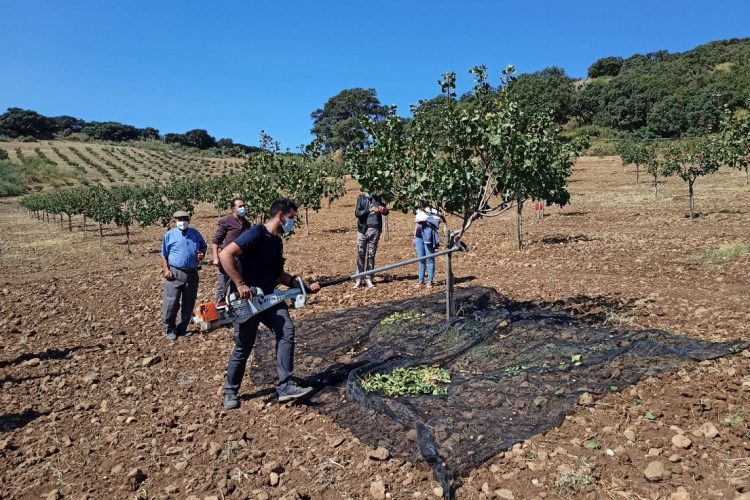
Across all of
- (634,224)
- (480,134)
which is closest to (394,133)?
(480,134)

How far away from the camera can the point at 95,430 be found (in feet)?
15.3

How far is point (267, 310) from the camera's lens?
15.4 ft

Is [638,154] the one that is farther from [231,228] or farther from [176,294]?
[176,294]

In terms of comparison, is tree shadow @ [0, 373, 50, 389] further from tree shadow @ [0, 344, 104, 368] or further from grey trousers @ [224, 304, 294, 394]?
grey trousers @ [224, 304, 294, 394]

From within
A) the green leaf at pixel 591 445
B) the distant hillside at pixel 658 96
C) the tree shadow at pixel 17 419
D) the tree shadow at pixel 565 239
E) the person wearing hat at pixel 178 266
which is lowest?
the tree shadow at pixel 17 419

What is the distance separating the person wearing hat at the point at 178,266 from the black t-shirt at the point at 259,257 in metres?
2.78

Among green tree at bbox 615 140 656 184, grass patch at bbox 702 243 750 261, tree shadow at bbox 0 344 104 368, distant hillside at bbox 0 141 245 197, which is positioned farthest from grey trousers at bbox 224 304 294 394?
distant hillside at bbox 0 141 245 197

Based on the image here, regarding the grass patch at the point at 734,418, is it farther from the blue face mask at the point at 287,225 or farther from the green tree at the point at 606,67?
the green tree at the point at 606,67

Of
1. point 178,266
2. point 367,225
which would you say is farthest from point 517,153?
point 178,266

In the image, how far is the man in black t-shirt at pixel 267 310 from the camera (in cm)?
463

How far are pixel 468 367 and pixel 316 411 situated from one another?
1.59 meters

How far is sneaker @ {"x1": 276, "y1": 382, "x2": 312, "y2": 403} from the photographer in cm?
470

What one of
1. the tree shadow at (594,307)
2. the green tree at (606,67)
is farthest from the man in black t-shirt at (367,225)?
the green tree at (606,67)

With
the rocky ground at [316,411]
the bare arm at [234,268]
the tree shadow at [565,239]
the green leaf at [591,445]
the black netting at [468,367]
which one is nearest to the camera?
the rocky ground at [316,411]
